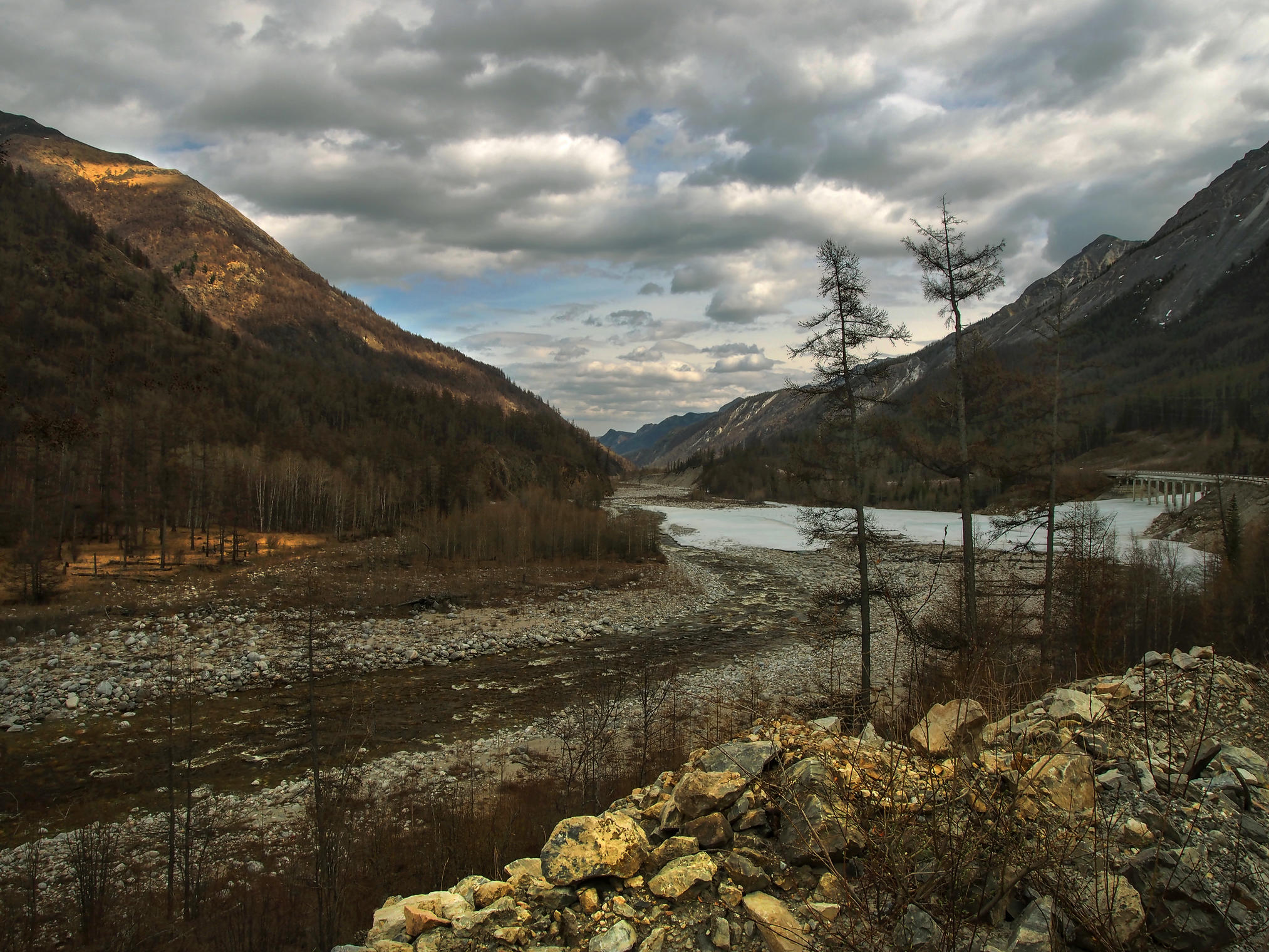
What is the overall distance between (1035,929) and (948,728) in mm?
3191

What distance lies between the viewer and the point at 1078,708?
570 centimetres

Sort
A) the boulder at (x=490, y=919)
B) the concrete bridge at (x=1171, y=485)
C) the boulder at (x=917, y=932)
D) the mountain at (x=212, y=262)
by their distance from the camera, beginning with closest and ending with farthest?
the boulder at (x=917, y=932) → the boulder at (x=490, y=919) → the concrete bridge at (x=1171, y=485) → the mountain at (x=212, y=262)

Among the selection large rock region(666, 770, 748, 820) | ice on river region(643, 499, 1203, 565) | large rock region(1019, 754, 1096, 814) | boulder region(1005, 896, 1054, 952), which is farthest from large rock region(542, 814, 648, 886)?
ice on river region(643, 499, 1203, 565)

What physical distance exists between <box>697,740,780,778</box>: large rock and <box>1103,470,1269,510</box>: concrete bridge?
194 ft

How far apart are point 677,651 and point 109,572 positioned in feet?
102

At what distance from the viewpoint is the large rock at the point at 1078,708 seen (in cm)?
561

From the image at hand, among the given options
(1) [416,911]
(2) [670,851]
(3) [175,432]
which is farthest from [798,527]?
(3) [175,432]

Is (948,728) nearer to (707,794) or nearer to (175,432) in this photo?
(707,794)

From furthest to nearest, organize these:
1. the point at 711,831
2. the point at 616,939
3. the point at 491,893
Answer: the point at 711,831 < the point at 491,893 < the point at 616,939

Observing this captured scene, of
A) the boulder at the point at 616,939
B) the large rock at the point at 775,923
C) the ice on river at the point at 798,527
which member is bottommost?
the ice on river at the point at 798,527

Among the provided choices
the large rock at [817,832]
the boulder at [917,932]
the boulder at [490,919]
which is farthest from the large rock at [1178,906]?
the boulder at [490,919]

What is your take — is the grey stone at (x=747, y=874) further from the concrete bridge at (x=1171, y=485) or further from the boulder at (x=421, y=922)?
the concrete bridge at (x=1171, y=485)

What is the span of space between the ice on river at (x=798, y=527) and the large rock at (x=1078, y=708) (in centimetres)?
3356

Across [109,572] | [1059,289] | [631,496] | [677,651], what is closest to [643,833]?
[1059,289]
